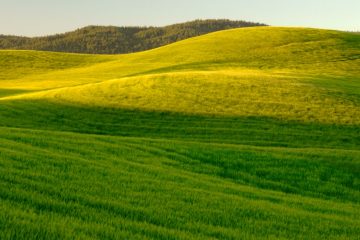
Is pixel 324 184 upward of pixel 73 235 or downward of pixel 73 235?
downward

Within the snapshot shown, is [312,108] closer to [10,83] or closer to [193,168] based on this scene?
[193,168]

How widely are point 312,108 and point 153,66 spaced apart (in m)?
39.3

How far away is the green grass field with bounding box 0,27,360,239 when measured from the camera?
875 cm

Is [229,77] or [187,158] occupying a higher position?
[229,77]

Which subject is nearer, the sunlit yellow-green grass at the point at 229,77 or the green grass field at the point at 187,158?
the green grass field at the point at 187,158

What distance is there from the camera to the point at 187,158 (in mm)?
19094

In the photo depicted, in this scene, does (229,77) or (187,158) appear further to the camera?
(229,77)

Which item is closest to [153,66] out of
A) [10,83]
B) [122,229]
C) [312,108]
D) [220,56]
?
[220,56]

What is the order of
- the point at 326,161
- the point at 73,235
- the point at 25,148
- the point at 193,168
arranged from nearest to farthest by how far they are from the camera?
the point at 73,235 → the point at 25,148 → the point at 193,168 → the point at 326,161

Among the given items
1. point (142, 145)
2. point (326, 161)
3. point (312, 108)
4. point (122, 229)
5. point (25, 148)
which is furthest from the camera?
point (312, 108)

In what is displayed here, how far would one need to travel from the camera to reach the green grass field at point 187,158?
8750 millimetres

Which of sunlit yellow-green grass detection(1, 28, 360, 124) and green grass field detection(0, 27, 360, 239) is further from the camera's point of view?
sunlit yellow-green grass detection(1, 28, 360, 124)

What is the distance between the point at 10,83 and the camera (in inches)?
2795

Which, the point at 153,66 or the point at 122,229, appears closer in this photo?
the point at 122,229
